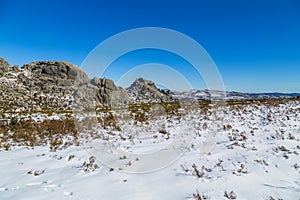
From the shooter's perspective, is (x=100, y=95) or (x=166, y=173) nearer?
(x=166, y=173)

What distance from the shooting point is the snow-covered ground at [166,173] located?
12.9ft

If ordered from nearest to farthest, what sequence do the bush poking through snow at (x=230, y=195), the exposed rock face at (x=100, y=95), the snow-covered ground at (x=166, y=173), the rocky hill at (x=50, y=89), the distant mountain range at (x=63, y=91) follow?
the bush poking through snow at (x=230, y=195)
the snow-covered ground at (x=166, y=173)
the exposed rock face at (x=100, y=95)
the rocky hill at (x=50, y=89)
the distant mountain range at (x=63, y=91)

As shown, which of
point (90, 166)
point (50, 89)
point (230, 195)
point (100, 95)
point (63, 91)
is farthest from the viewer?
point (63, 91)

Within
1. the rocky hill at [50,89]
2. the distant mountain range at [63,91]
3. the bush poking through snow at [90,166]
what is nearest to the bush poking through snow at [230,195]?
the bush poking through snow at [90,166]

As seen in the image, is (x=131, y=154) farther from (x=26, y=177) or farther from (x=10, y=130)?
(x=10, y=130)

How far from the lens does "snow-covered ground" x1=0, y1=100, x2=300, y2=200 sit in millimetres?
3926

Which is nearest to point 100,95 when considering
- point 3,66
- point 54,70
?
point 54,70

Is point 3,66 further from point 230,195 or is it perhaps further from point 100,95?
point 230,195

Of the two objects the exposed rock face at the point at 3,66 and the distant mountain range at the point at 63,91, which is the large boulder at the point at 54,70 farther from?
the exposed rock face at the point at 3,66

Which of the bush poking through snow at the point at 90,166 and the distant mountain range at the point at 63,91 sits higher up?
the distant mountain range at the point at 63,91

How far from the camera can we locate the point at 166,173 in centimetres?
490

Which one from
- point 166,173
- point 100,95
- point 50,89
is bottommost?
point 166,173

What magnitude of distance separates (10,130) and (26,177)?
24.7ft

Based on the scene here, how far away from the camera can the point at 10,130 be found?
10.9 meters
